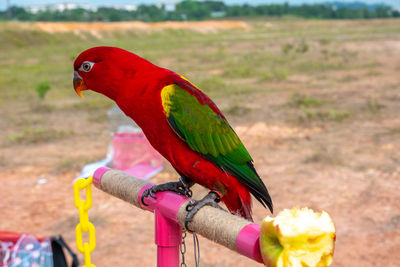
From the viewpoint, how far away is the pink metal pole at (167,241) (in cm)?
145

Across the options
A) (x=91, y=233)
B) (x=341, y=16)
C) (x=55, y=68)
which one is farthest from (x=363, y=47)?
(x=341, y=16)

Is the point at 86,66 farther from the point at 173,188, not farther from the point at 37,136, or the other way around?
the point at 37,136

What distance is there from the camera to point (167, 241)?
4.77ft

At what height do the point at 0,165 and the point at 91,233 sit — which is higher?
the point at 91,233

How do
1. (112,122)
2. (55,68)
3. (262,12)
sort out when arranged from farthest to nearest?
(262,12), (55,68), (112,122)

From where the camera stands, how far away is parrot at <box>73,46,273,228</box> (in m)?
1.67

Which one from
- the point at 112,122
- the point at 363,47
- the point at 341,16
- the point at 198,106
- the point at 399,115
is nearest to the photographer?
the point at 198,106

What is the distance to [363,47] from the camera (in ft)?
72.0

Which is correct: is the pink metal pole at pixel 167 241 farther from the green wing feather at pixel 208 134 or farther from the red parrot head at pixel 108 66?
the red parrot head at pixel 108 66

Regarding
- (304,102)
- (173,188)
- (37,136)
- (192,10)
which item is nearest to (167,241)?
(173,188)

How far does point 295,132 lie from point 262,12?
7334 cm

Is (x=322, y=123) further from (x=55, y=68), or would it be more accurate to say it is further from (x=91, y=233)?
(x=55, y=68)

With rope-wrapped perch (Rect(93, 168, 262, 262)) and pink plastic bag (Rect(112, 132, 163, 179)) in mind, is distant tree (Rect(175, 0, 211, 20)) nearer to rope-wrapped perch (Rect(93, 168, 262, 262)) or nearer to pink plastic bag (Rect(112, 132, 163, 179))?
pink plastic bag (Rect(112, 132, 163, 179))

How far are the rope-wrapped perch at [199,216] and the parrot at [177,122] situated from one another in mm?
78
